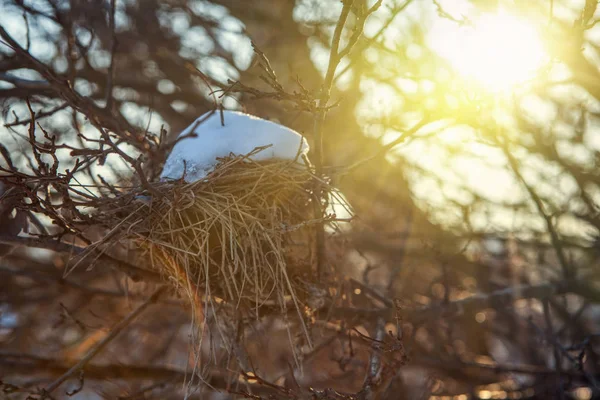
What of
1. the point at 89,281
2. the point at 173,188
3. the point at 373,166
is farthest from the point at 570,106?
the point at 89,281

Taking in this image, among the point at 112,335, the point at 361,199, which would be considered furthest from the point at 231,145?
the point at 361,199

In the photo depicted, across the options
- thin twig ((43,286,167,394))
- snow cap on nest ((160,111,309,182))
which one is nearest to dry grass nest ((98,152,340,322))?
snow cap on nest ((160,111,309,182))

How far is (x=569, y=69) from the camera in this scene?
2883 mm

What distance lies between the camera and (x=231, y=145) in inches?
85.7

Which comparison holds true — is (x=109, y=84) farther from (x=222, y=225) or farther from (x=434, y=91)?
(x=434, y=91)

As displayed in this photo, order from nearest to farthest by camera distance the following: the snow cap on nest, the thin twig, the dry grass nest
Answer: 1. the dry grass nest
2. the snow cap on nest
3. the thin twig

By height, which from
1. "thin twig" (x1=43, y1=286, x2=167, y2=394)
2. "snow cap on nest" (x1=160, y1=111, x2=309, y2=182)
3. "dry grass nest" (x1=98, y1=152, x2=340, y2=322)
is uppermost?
"snow cap on nest" (x1=160, y1=111, x2=309, y2=182)

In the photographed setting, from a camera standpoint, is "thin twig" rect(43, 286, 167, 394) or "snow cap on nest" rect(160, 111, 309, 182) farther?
"thin twig" rect(43, 286, 167, 394)

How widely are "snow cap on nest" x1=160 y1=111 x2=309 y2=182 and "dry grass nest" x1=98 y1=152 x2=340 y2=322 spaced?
0.07m

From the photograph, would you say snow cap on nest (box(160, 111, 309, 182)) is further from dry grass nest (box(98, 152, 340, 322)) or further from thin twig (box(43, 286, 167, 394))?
thin twig (box(43, 286, 167, 394))

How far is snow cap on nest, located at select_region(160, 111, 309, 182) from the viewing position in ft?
6.98

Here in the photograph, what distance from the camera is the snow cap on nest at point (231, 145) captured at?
213 cm

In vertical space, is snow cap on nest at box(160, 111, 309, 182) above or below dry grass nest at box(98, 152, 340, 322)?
above

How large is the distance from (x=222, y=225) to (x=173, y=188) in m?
0.21
